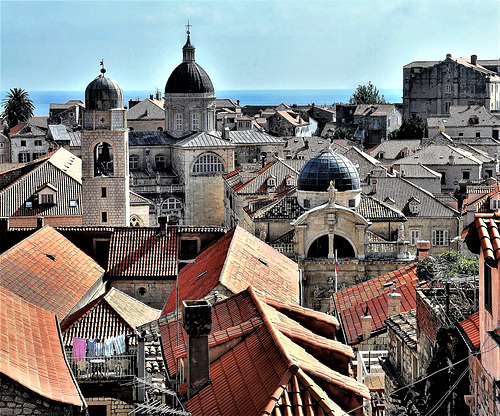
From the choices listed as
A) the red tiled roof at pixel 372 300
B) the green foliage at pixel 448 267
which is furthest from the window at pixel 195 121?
the green foliage at pixel 448 267

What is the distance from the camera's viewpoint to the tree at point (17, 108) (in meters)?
132

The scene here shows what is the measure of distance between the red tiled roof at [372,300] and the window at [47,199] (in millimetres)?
26607

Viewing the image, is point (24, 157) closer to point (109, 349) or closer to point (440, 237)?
point (440, 237)

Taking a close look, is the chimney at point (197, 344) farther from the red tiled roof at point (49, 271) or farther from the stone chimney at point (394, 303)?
the red tiled roof at point (49, 271)

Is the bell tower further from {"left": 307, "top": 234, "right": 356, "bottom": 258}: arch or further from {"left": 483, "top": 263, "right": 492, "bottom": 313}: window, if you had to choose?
{"left": 483, "top": 263, "right": 492, "bottom": 313}: window

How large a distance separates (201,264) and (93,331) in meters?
9.38

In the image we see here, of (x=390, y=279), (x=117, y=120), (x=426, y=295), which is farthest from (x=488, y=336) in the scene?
(x=117, y=120)

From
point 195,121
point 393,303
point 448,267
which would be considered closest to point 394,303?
point 393,303

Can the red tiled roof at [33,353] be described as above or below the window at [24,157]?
below

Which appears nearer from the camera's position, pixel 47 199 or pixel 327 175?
pixel 327 175

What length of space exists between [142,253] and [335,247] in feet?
32.0

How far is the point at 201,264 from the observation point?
37188 mm

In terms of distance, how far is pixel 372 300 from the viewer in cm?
3077

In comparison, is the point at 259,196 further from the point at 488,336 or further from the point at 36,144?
the point at 36,144
